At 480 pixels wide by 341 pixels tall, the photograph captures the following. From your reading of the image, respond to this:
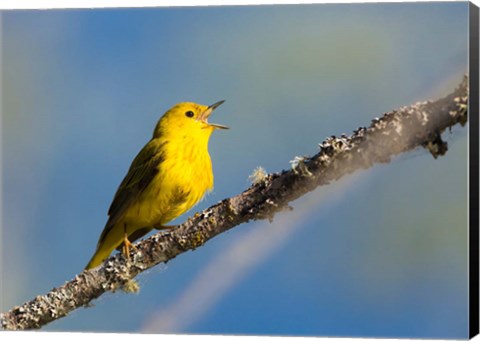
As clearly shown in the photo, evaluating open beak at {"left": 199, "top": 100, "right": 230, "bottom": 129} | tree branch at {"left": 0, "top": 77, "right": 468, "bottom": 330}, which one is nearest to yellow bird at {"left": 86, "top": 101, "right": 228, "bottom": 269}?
open beak at {"left": 199, "top": 100, "right": 230, "bottom": 129}

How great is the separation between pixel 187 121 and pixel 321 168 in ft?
3.13

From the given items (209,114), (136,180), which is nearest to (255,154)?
(209,114)

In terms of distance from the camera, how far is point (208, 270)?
4.79 meters

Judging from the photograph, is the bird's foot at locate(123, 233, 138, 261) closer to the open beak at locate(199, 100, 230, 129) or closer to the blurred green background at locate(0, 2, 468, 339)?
the blurred green background at locate(0, 2, 468, 339)

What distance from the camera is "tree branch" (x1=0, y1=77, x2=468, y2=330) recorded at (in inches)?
162

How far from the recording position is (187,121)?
4.88 metres

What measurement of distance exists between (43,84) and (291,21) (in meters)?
1.35

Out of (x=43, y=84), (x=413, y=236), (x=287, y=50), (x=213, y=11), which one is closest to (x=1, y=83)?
(x=43, y=84)

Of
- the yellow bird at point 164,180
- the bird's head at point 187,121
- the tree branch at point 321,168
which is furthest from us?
the bird's head at point 187,121

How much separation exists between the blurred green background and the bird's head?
0.05 metres

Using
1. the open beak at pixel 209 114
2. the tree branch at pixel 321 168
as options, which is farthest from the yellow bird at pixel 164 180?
the tree branch at pixel 321 168

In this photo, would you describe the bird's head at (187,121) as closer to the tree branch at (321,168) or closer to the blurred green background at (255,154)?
the blurred green background at (255,154)

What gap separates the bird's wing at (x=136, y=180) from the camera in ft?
15.7

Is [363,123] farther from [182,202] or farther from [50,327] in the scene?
[50,327]
